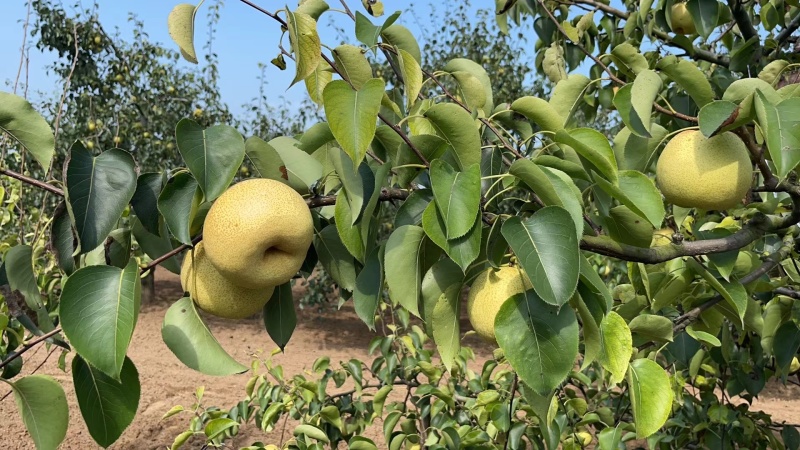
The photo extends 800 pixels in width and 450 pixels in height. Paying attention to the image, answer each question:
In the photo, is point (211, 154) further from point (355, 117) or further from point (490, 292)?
point (490, 292)

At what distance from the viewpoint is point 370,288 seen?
1.16m

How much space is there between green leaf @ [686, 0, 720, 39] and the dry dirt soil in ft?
9.13

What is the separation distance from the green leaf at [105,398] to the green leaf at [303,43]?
54cm

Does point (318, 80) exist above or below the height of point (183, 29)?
below

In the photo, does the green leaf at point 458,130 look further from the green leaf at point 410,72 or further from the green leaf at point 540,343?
the green leaf at point 540,343

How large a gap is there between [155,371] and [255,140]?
7.12 m

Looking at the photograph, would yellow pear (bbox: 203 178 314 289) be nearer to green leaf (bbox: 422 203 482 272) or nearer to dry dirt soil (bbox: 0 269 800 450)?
green leaf (bbox: 422 203 482 272)

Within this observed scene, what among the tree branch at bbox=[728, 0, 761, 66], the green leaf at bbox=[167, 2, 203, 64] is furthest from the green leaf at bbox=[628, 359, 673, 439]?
the tree branch at bbox=[728, 0, 761, 66]

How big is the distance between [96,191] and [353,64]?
0.49 m

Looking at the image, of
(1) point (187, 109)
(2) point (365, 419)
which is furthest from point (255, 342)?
(2) point (365, 419)

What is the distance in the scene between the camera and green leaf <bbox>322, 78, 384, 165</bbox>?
98 centimetres

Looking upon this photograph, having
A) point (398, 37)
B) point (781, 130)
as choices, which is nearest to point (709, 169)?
point (781, 130)

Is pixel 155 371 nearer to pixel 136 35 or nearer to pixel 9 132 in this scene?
pixel 136 35

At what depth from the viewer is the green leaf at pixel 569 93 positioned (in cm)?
168
